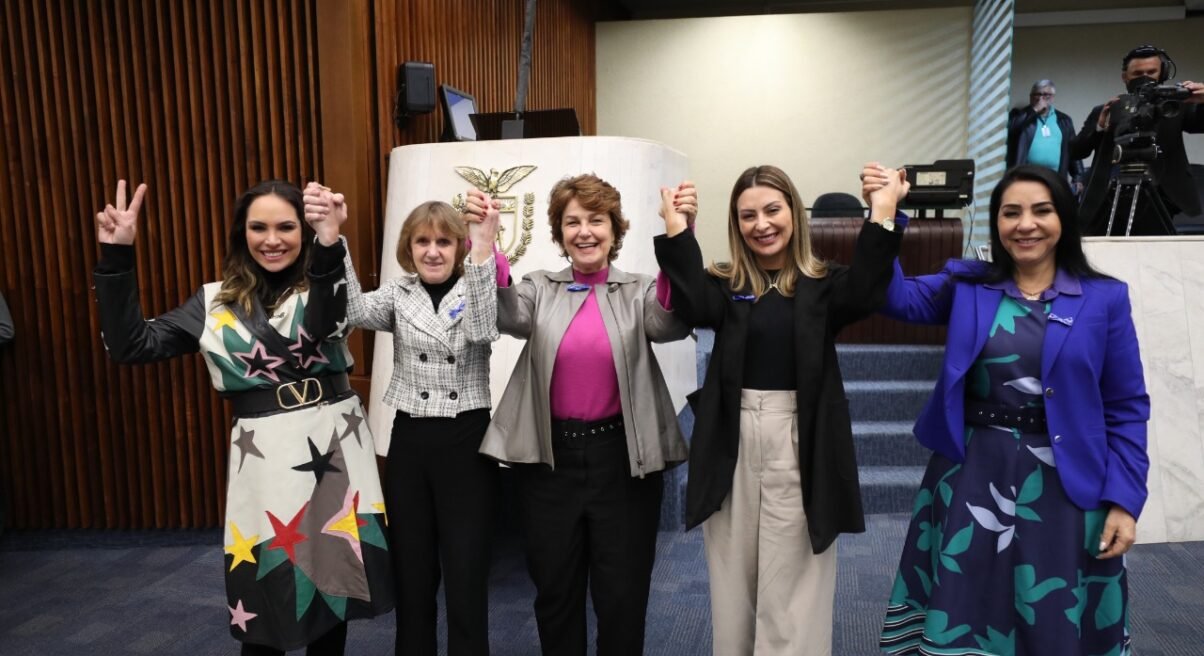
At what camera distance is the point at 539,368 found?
6.71ft

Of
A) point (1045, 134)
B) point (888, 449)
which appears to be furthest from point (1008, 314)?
point (1045, 134)

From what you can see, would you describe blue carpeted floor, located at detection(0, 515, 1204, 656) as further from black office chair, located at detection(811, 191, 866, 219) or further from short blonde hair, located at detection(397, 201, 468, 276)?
black office chair, located at detection(811, 191, 866, 219)

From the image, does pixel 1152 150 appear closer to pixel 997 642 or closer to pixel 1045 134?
pixel 1045 134

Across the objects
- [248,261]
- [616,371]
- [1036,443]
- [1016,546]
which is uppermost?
[248,261]

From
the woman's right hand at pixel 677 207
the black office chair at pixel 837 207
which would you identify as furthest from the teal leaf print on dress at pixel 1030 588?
the black office chair at pixel 837 207

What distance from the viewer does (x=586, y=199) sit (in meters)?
2.00

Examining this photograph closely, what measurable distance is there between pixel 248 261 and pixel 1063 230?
1.88 metres

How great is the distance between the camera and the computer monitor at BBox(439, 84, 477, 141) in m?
3.75

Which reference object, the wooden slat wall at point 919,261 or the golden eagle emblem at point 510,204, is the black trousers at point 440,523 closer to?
the golden eagle emblem at point 510,204

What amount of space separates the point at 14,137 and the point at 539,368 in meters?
2.94

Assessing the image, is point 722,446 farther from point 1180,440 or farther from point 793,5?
point 793,5

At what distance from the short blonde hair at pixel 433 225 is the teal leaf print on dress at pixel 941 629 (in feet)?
4.67

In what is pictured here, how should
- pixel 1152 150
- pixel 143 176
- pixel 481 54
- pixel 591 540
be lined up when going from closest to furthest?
pixel 591 540, pixel 143 176, pixel 1152 150, pixel 481 54

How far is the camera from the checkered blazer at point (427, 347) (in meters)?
2.11
